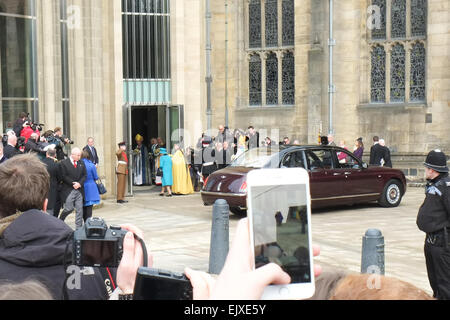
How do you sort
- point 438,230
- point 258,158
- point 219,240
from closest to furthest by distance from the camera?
point 438,230
point 219,240
point 258,158

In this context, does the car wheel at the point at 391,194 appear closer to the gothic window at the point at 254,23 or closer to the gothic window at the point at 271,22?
the gothic window at the point at 271,22

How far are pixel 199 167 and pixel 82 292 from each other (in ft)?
58.0

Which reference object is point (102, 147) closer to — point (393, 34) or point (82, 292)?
point (393, 34)

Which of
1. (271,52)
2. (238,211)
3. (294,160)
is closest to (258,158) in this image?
(294,160)

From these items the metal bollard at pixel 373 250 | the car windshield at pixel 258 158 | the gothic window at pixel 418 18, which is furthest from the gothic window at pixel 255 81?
the metal bollard at pixel 373 250

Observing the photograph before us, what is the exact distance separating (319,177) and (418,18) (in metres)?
10.1

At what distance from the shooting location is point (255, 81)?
25422 millimetres

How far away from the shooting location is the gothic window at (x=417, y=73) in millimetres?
22984

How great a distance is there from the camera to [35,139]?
13.8 m

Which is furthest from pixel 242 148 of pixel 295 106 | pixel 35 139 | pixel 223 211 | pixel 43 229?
pixel 43 229

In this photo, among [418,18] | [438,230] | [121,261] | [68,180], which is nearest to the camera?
[121,261]

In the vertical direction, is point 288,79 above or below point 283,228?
above

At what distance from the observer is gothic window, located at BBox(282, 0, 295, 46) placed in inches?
964

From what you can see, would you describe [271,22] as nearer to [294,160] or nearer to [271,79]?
[271,79]
